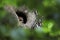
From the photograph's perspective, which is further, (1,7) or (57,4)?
(1,7)

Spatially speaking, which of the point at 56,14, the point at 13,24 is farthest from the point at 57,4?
the point at 13,24

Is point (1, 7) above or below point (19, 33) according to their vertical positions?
above

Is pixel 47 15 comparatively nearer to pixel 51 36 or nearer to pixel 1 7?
pixel 51 36

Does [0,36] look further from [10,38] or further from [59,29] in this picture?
[59,29]

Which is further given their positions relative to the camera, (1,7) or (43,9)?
(1,7)

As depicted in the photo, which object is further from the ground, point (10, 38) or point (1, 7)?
point (1, 7)

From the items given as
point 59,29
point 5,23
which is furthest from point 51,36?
point 5,23

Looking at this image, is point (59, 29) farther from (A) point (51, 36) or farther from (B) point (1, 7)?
(B) point (1, 7)
